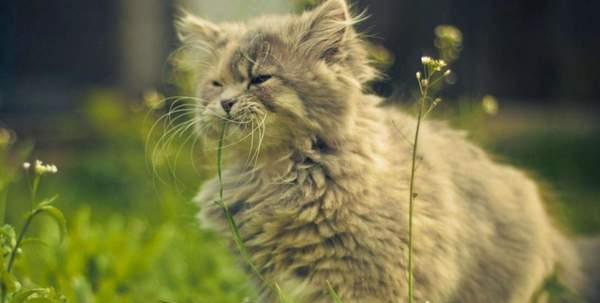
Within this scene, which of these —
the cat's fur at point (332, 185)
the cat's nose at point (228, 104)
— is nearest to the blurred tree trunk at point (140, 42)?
the cat's fur at point (332, 185)

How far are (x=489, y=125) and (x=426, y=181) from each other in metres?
3.87

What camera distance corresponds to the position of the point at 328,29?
2.38m

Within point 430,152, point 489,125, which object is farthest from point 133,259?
point 489,125

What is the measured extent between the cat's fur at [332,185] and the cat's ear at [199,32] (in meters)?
0.03

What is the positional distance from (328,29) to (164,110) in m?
2.64

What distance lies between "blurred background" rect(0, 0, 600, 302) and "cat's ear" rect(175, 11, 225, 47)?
401 millimetres

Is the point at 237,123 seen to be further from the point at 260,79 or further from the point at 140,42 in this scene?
the point at 140,42

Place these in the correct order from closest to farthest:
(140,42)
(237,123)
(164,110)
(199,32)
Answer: (237,123) → (199,32) → (164,110) → (140,42)

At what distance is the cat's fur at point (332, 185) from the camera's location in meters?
2.27

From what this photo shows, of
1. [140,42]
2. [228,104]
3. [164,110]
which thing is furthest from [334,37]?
[140,42]

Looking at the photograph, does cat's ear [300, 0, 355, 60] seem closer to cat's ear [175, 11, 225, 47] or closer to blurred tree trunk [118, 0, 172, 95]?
cat's ear [175, 11, 225, 47]

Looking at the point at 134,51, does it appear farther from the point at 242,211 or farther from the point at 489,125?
the point at 242,211

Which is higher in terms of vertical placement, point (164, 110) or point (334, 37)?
point (334, 37)

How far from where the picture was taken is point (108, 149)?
566cm
